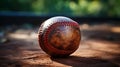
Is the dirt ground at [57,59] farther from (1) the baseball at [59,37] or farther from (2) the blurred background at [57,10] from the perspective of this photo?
(2) the blurred background at [57,10]

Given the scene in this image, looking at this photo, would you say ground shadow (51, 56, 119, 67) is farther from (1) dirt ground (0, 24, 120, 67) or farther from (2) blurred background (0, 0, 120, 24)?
(2) blurred background (0, 0, 120, 24)

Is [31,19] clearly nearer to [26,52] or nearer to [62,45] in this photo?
[26,52]

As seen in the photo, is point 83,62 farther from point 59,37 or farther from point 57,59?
point 59,37

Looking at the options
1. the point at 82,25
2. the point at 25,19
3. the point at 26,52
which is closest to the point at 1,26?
the point at 25,19

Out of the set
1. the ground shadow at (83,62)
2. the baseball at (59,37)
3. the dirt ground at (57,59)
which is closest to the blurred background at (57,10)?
the dirt ground at (57,59)

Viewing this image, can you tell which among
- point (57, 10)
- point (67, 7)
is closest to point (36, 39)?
point (57, 10)

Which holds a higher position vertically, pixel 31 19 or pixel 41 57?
pixel 31 19
